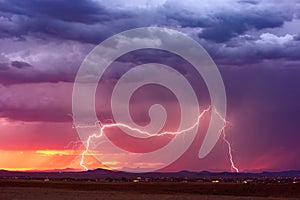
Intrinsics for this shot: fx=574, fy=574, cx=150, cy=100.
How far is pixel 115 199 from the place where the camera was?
54062 mm

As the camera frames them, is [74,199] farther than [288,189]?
No

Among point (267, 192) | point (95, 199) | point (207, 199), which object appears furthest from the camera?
point (267, 192)

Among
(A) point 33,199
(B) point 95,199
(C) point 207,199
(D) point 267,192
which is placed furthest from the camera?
(D) point 267,192

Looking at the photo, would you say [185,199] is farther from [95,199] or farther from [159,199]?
[95,199]

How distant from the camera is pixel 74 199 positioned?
52906 millimetres

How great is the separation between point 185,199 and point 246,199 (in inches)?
309

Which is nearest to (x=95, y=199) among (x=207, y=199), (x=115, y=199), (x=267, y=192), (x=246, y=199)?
(x=115, y=199)

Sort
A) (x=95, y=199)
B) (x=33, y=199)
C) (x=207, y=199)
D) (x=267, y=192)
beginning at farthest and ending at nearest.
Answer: (x=267, y=192)
(x=207, y=199)
(x=95, y=199)
(x=33, y=199)

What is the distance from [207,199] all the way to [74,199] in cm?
1341

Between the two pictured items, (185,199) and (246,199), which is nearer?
(185,199)

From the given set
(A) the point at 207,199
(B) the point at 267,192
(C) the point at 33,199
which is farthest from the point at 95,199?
(B) the point at 267,192

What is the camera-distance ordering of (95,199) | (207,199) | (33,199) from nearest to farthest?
(33,199)
(95,199)
(207,199)

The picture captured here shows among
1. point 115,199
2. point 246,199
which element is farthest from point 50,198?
point 246,199

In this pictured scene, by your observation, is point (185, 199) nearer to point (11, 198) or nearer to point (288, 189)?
point (11, 198)
